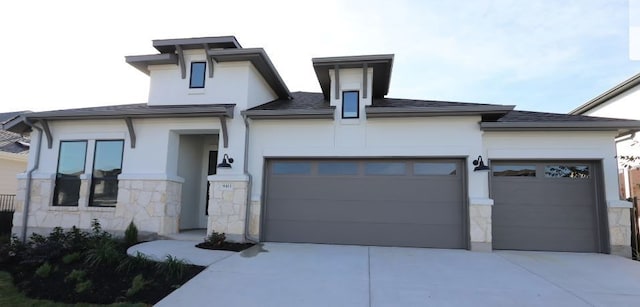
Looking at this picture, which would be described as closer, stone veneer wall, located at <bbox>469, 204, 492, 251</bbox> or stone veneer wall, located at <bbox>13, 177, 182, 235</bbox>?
stone veneer wall, located at <bbox>469, 204, 492, 251</bbox>

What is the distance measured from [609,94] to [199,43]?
14177 mm

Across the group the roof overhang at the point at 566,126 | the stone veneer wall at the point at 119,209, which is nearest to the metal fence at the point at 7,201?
the stone veneer wall at the point at 119,209

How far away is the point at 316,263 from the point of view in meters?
7.38

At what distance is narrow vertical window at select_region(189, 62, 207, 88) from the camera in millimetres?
10617

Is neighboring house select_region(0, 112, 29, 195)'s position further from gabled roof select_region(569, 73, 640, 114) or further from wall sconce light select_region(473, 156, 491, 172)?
gabled roof select_region(569, 73, 640, 114)

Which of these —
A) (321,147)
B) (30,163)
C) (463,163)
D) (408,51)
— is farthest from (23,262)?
(408,51)

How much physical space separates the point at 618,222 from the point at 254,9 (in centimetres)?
1099

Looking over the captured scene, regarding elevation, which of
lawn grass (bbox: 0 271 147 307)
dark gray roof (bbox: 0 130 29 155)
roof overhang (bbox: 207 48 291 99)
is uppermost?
roof overhang (bbox: 207 48 291 99)

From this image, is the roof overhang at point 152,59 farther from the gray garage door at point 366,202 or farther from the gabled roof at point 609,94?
the gabled roof at point 609,94

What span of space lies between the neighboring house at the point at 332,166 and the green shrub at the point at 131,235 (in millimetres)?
373

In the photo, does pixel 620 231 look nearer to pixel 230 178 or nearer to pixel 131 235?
pixel 230 178

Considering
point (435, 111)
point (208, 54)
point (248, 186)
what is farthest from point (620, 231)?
point (208, 54)

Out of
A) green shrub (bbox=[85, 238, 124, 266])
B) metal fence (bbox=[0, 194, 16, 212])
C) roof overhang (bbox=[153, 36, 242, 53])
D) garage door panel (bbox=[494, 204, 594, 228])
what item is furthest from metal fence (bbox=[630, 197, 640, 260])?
metal fence (bbox=[0, 194, 16, 212])

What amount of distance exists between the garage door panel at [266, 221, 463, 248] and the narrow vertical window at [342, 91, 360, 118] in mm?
2971
